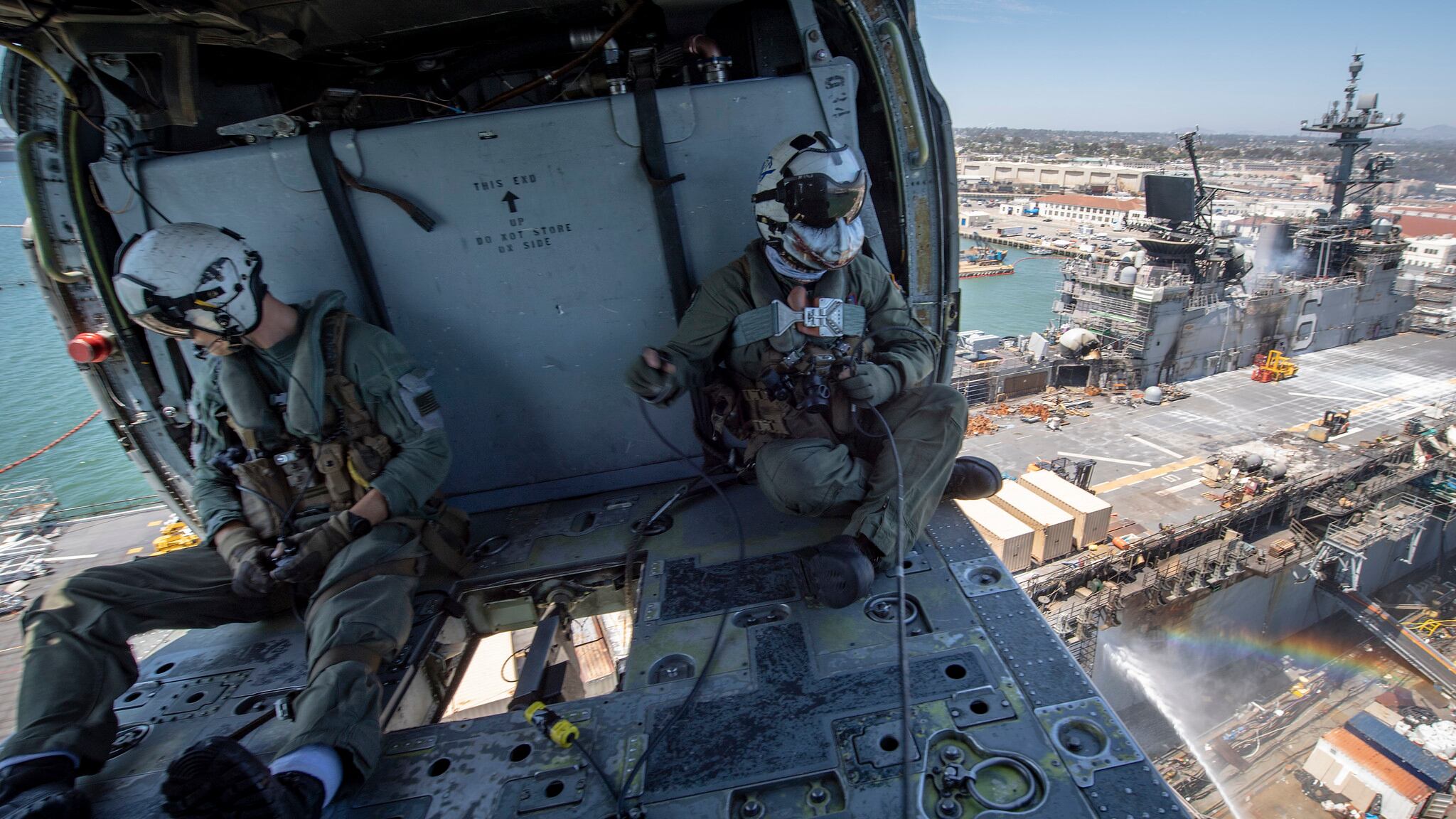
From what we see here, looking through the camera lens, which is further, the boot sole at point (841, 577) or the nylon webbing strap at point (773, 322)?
the nylon webbing strap at point (773, 322)

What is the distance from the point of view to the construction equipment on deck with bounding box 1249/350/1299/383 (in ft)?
70.1

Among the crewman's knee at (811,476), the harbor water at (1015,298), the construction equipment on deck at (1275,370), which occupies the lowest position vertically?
the harbor water at (1015,298)

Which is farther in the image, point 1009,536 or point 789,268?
point 1009,536

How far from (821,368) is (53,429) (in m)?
25.0

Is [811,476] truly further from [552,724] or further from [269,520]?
[269,520]

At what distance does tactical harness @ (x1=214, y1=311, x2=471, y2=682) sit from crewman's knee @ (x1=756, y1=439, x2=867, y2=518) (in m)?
1.46

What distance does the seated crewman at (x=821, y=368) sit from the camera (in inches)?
103

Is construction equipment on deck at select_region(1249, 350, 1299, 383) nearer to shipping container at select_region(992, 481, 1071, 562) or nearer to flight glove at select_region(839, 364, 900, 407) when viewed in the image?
shipping container at select_region(992, 481, 1071, 562)

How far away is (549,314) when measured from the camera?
3209 millimetres

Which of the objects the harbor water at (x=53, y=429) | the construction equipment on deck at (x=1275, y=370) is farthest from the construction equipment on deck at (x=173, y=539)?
the construction equipment on deck at (x=1275, y=370)

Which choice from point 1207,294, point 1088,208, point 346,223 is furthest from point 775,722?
point 1088,208

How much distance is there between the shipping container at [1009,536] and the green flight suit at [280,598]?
36.1 ft

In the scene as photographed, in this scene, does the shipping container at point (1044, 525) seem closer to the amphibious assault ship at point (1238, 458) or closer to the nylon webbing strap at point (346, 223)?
the amphibious assault ship at point (1238, 458)

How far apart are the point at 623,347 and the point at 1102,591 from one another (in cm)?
1255
